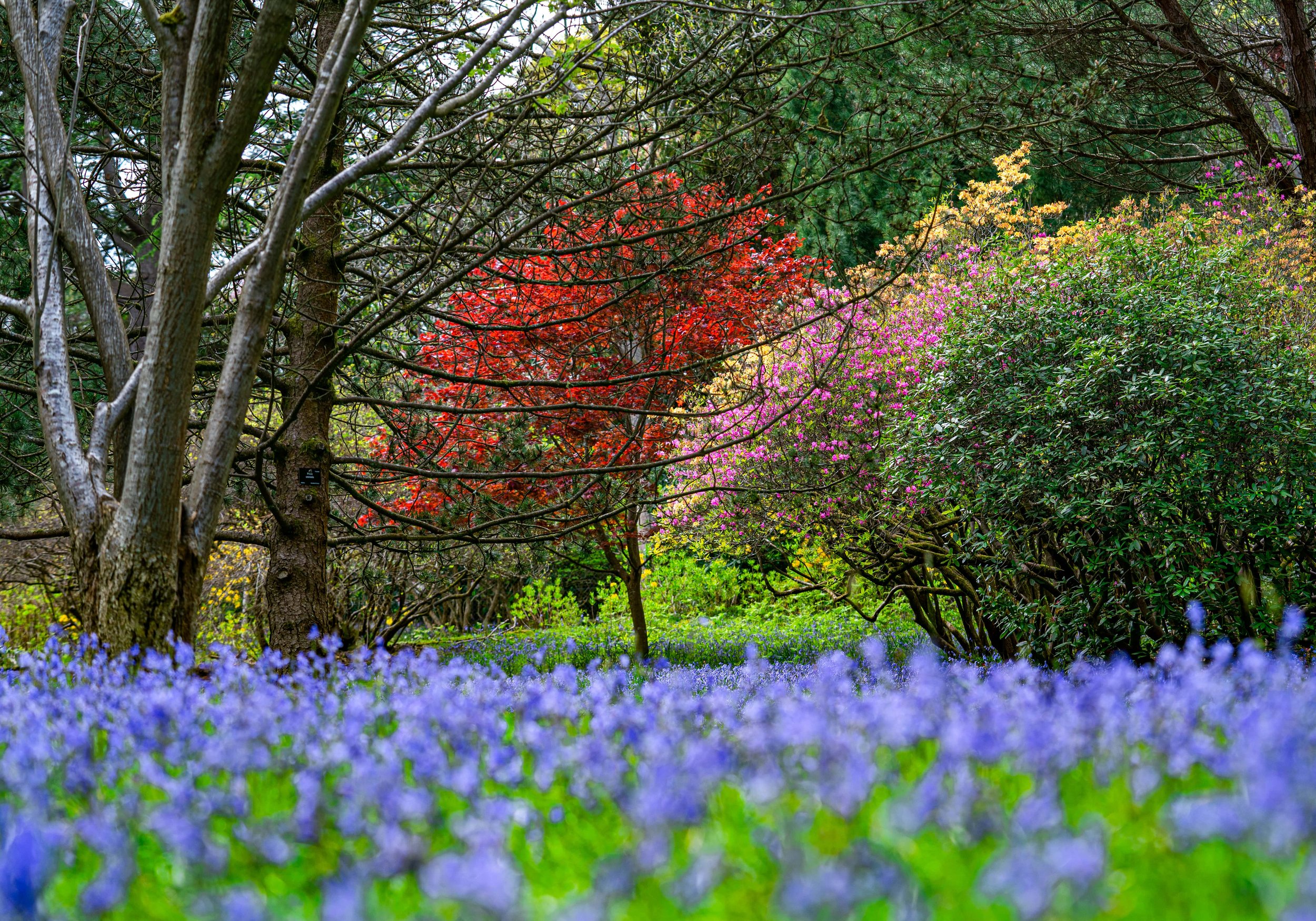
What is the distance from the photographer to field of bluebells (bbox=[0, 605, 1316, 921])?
1.22 m

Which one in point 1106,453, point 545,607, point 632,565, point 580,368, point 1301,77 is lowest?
point 545,607

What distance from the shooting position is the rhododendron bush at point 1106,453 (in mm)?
5457

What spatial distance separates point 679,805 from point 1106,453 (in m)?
4.93

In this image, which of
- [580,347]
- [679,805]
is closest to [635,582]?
[580,347]

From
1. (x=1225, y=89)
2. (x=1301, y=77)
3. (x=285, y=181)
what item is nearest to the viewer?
(x=285, y=181)

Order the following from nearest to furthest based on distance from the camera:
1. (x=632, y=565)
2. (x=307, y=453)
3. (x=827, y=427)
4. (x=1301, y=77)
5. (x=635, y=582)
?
(x=307, y=453) → (x=632, y=565) → (x=827, y=427) → (x=635, y=582) → (x=1301, y=77)

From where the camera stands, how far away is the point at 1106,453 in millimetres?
5617

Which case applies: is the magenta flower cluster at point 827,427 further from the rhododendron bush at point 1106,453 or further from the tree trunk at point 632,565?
the tree trunk at point 632,565

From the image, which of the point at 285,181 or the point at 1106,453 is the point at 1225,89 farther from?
the point at 285,181

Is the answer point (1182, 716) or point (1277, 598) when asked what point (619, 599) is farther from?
point (1182, 716)

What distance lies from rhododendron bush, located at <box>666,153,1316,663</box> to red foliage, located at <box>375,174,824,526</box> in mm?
1234

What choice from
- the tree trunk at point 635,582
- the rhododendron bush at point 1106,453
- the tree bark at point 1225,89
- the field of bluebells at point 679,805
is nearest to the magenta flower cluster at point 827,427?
the rhododendron bush at point 1106,453

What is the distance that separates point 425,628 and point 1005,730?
43.2 feet

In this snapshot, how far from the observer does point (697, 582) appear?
16719 mm
